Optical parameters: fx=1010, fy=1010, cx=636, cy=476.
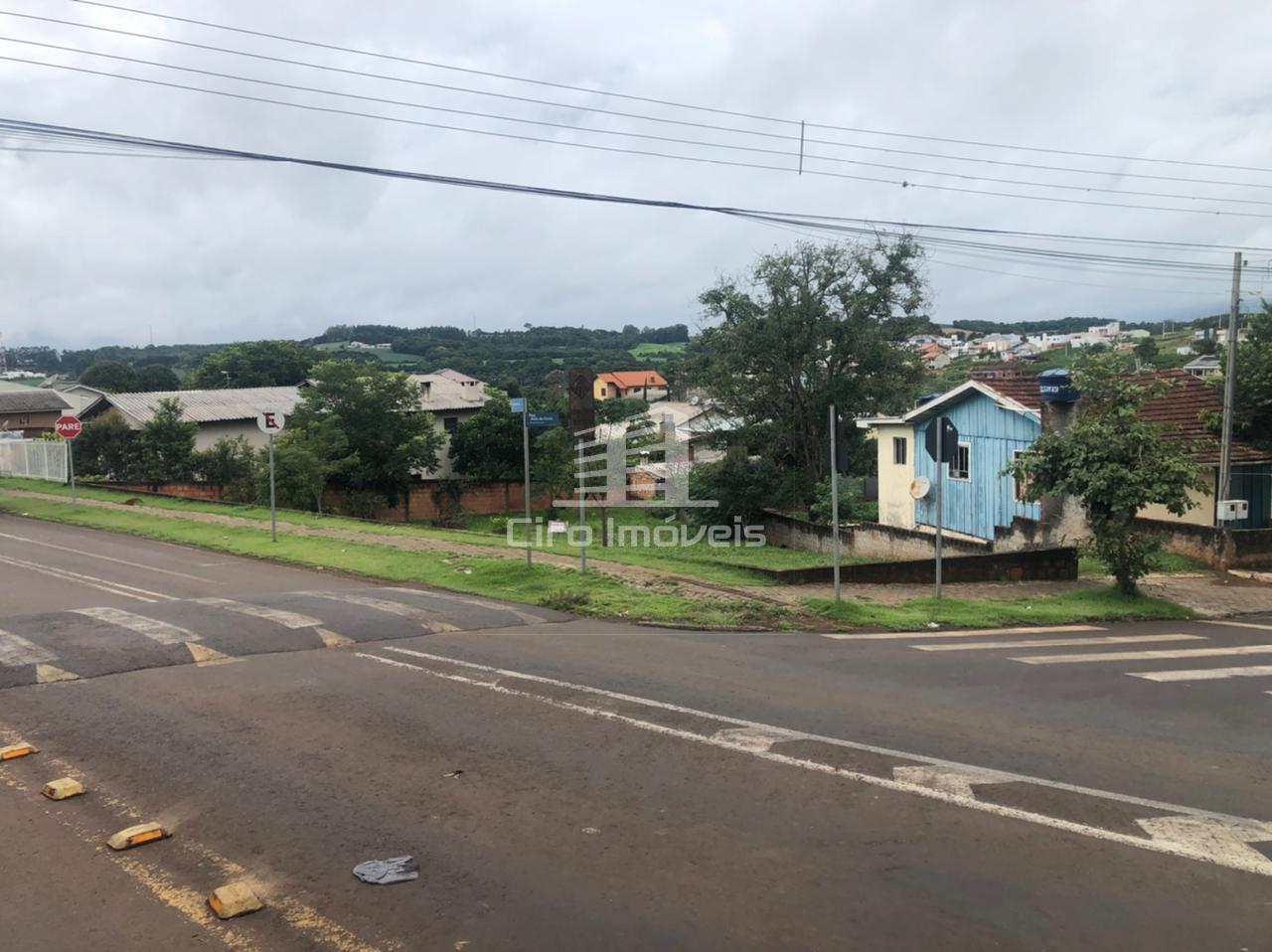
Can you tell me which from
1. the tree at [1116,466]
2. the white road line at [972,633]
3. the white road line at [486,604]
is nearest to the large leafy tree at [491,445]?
the white road line at [486,604]

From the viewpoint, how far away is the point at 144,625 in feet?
39.4

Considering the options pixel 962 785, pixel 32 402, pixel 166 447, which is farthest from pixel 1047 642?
pixel 32 402

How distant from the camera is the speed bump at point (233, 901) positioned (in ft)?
16.5

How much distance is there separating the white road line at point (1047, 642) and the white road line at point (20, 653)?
9726 mm

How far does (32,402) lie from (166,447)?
37.8 meters

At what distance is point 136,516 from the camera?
26828 millimetres

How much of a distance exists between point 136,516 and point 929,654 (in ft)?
73.7

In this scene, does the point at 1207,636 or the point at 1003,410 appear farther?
the point at 1003,410

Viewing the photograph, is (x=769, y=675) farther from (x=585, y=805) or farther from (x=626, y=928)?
(x=626, y=928)

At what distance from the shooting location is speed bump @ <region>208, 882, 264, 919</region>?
5043mm

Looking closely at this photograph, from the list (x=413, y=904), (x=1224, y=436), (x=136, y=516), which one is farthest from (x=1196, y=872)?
(x=136, y=516)

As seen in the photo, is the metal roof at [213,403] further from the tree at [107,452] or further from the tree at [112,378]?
the tree at [112,378]

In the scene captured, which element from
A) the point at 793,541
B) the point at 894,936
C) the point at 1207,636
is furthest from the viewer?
the point at 793,541

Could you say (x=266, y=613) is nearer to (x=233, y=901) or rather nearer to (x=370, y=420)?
(x=233, y=901)
